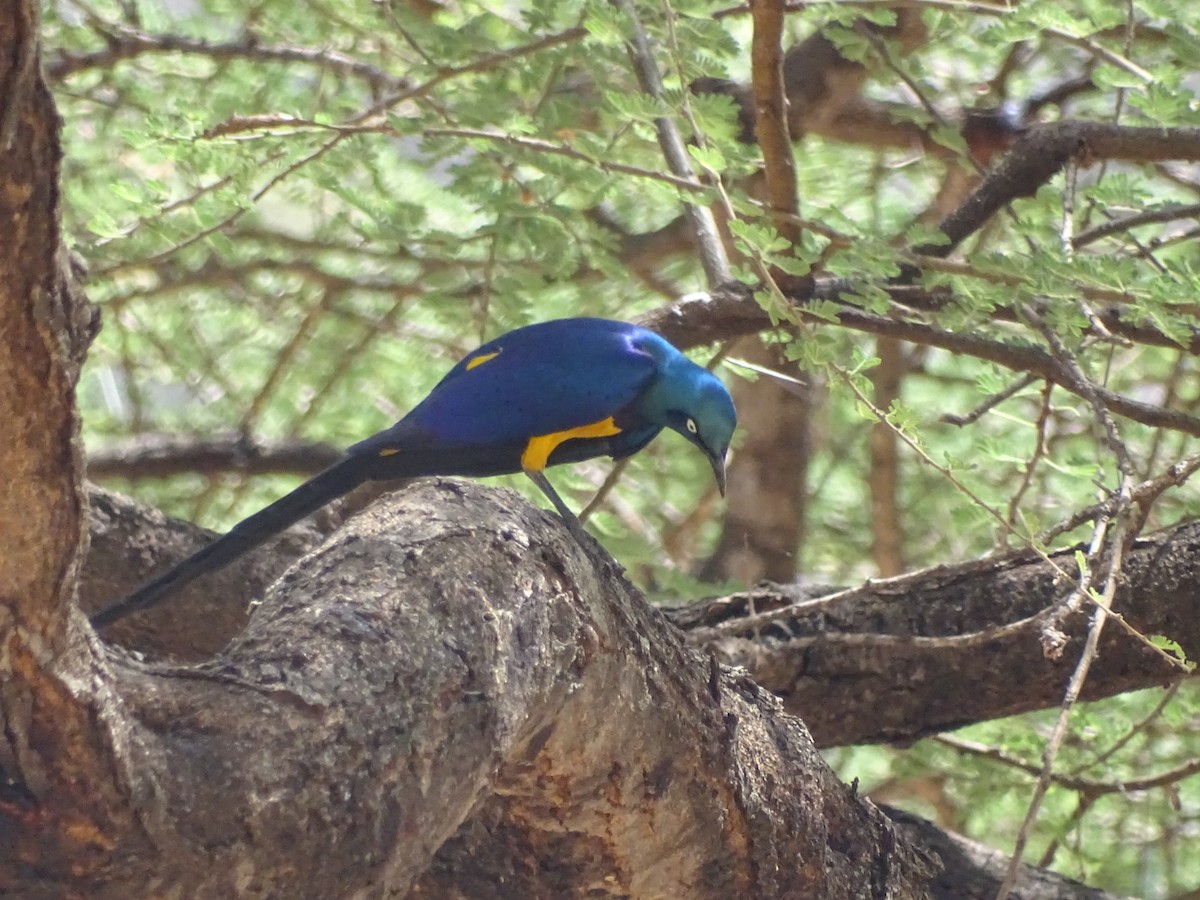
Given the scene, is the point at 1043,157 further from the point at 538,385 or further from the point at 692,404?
the point at 538,385

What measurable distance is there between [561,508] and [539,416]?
0.20m

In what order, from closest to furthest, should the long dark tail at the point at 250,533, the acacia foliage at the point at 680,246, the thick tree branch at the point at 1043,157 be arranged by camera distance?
1. the long dark tail at the point at 250,533
2. the acacia foliage at the point at 680,246
3. the thick tree branch at the point at 1043,157

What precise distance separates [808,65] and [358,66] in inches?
59.2

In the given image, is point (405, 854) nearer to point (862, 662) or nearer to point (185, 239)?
point (862, 662)

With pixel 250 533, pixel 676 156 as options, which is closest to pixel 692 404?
pixel 676 156

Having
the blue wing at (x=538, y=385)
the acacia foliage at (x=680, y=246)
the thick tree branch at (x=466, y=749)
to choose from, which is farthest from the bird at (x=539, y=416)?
the thick tree branch at (x=466, y=749)

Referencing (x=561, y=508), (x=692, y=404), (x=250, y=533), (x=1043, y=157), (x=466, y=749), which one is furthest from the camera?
(x=1043, y=157)

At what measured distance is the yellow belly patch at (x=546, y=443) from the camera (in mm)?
2953

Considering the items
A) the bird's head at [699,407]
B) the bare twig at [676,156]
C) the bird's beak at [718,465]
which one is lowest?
Answer: the bird's beak at [718,465]

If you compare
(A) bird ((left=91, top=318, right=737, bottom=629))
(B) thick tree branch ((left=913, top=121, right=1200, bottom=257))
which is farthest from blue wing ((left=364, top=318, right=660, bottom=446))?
(B) thick tree branch ((left=913, top=121, right=1200, bottom=257))

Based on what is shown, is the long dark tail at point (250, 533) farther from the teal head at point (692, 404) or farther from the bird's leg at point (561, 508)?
the teal head at point (692, 404)

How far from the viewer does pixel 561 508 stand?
2.88 metres

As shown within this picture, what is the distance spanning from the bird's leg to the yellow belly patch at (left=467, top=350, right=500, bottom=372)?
10.1 inches

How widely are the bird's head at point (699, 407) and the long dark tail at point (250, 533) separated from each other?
734 mm
